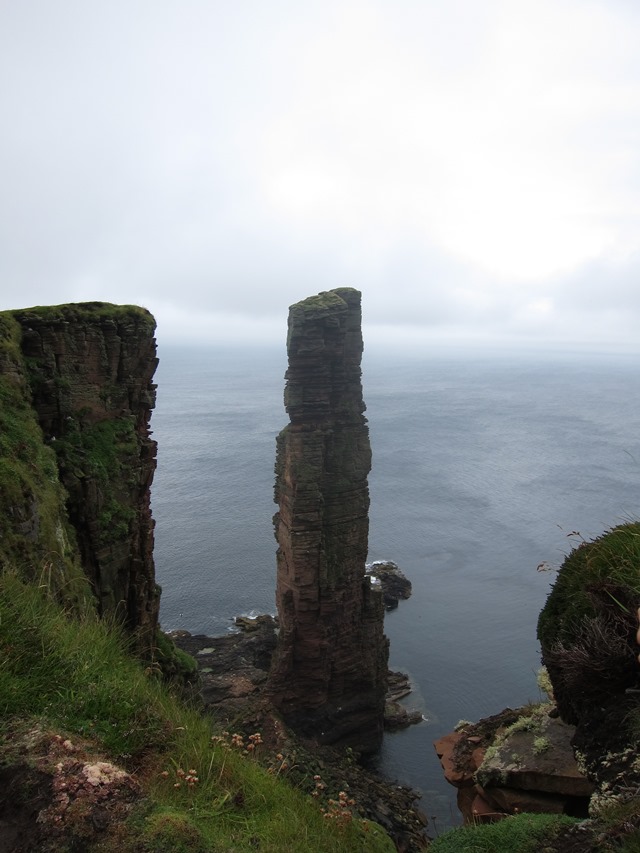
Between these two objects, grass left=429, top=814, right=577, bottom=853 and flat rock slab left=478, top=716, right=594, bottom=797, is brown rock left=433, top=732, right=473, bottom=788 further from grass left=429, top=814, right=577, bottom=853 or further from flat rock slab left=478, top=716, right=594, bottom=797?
grass left=429, top=814, right=577, bottom=853

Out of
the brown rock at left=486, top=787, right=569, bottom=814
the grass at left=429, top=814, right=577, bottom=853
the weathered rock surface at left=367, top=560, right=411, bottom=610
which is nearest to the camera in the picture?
the grass at left=429, top=814, right=577, bottom=853

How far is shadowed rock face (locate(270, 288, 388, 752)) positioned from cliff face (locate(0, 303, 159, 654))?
1249cm

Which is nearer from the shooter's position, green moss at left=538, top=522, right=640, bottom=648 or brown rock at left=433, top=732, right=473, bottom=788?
green moss at left=538, top=522, right=640, bottom=648

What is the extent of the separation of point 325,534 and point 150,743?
83.8 feet

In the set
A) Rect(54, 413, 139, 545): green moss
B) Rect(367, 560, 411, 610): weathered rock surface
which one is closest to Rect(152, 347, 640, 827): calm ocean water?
Rect(367, 560, 411, 610): weathered rock surface

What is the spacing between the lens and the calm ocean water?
153 feet

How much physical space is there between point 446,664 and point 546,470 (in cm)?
6262

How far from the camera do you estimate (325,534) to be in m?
33.1

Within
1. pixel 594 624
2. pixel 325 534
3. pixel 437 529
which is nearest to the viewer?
pixel 594 624

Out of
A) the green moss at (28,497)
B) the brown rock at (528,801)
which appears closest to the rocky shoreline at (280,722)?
the brown rock at (528,801)

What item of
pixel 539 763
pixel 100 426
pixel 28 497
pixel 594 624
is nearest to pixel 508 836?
pixel 539 763

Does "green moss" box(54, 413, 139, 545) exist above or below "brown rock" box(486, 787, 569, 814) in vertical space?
above

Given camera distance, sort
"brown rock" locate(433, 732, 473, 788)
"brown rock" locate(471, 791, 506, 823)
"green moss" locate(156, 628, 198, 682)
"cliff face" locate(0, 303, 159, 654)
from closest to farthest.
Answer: "brown rock" locate(471, 791, 506, 823) → "brown rock" locate(433, 732, 473, 788) → "cliff face" locate(0, 303, 159, 654) → "green moss" locate(156, 628, 198, 682)

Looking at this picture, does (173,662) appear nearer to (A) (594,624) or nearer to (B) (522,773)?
(B) (522,773)
